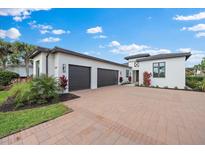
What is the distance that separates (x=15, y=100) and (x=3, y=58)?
59.0 ft

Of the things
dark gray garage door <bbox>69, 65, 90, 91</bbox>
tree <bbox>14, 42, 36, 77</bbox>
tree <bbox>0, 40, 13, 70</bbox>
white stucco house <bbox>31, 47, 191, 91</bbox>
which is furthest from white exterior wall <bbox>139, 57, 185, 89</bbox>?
tree <bbox>0, 40, 13, 70</bbox>

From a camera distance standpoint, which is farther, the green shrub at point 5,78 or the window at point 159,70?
the window at point 159,70

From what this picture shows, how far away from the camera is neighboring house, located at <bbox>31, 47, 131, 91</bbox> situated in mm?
8836

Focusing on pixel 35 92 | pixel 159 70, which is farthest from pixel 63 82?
pixel 159 70

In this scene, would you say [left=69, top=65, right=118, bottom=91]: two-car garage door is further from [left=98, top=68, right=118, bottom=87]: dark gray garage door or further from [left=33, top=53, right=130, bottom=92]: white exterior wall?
[left=33, top=53, right=130, bottom=92]: white exterior wall

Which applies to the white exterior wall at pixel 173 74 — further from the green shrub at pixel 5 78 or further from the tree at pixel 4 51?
the tree at pixel 4 51

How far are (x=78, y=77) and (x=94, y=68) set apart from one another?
2.34 m

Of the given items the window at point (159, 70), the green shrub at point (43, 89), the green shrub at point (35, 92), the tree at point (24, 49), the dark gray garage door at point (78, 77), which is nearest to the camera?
Result: the green shrub at point (35, 92)

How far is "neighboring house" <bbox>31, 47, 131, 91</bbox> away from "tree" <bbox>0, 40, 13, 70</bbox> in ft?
35.5

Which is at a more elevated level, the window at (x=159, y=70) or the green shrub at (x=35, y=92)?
the window at (x=159, y=70)

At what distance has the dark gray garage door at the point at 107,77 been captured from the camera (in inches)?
519

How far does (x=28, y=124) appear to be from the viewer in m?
3.47

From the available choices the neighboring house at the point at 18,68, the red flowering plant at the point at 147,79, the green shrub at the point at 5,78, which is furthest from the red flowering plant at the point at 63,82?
the neighboring house at the point at 18,68
